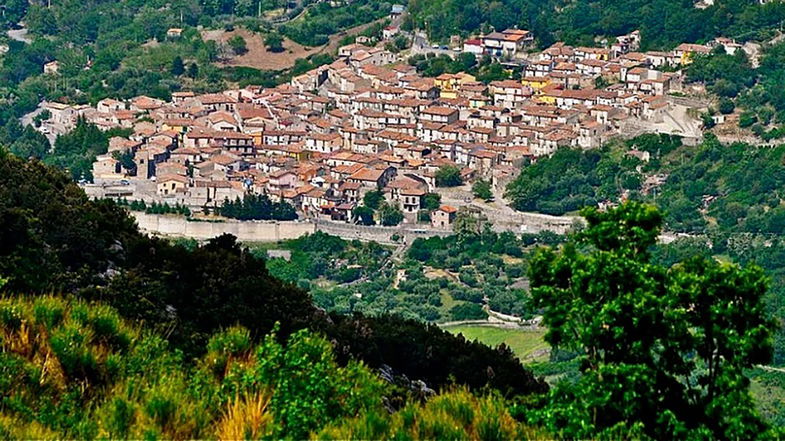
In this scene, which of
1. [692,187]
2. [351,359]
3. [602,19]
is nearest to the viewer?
[351,359]

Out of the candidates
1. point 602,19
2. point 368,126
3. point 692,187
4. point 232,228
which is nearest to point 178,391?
point 232,228

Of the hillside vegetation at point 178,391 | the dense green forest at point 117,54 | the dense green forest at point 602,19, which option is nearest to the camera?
the hillside vegetation at point 178,391

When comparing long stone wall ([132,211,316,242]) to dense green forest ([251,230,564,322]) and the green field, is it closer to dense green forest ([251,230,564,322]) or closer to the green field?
dense green forest ([251,230,564,322])

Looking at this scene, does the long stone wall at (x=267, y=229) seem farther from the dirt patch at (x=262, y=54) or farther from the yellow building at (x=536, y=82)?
the dirt patch at (x=262, y=54)

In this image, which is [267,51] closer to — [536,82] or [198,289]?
[536,82]

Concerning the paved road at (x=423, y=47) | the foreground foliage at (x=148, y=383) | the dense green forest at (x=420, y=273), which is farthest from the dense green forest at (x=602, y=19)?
the foreground foliage at (x=148, y=383)
